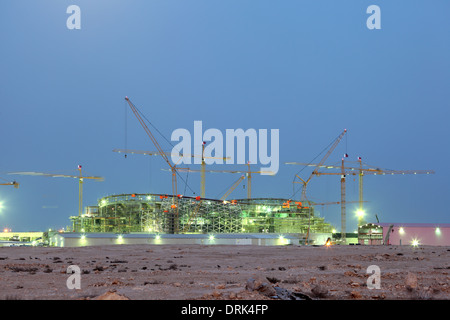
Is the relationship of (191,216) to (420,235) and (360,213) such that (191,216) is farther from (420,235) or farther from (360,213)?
(420,235)

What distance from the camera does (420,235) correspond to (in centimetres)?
8094

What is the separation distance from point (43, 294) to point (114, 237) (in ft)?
188

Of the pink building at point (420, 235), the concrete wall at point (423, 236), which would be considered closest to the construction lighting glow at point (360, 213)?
the pink building at point (420, 235)

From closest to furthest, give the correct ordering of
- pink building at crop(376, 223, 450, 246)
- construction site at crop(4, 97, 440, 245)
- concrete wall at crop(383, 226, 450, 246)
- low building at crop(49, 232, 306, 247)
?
low building at crop(49, 232, 306, 247) → concrete wall at crop(383, 226, 450, 246) → pink building at crop(376, 223, 450, 246) → construction site at crop(4, 97, 440, 245)

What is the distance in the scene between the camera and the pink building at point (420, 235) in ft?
261

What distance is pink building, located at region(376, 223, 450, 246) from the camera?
79.6m

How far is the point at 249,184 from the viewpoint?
193 meters

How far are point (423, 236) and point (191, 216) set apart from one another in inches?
2650

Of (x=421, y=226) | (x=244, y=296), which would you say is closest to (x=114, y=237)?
(x=421, y=226)

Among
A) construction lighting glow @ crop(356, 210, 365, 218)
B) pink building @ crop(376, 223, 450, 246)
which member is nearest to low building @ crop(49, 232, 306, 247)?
pink building @ crop(376, 223, 450, 246)

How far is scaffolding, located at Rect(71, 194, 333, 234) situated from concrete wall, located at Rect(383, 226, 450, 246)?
41367 millimetres

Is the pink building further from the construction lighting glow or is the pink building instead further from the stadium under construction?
the construction lighting glow

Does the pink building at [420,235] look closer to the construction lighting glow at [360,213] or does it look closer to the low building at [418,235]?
the low building at [418,235]
